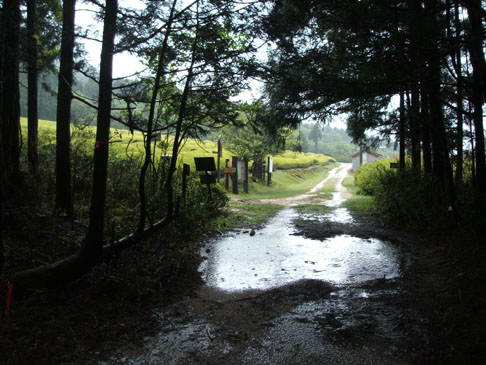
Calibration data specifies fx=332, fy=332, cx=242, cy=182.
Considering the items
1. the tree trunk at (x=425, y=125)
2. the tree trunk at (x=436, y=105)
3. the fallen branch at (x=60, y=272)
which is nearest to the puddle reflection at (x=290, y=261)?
the fallen branch at (x=60, y=272)

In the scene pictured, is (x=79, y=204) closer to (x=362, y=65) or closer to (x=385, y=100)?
(x=362, y=65)

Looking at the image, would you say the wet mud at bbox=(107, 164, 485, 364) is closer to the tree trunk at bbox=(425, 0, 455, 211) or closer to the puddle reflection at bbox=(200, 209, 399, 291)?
the puddle reflection at bbox=(200, 209, 399, 291)

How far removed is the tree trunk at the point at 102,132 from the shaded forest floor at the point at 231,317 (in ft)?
1.39

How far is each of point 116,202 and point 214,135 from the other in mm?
15319

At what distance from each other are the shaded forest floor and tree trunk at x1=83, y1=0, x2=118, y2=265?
424 millimetres

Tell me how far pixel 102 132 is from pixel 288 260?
3520mm

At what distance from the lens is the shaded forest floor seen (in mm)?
2771

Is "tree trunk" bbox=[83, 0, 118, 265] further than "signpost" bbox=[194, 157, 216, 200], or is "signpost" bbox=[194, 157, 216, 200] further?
"signpost" bbox=[194, 157, 216, 200]

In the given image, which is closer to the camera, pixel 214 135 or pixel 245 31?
pixel 245 31

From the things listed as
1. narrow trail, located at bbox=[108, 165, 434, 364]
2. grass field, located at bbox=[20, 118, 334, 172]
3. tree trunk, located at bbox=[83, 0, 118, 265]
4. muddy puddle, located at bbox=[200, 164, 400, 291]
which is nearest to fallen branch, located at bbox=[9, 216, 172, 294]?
tree trunk, located at bbox=[83, 0, 118, 265]

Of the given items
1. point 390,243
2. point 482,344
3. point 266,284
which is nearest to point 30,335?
point 266,284

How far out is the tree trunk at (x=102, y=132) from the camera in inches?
150

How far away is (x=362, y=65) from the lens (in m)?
5.97

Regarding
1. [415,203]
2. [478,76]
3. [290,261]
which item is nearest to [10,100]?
[290,261]
